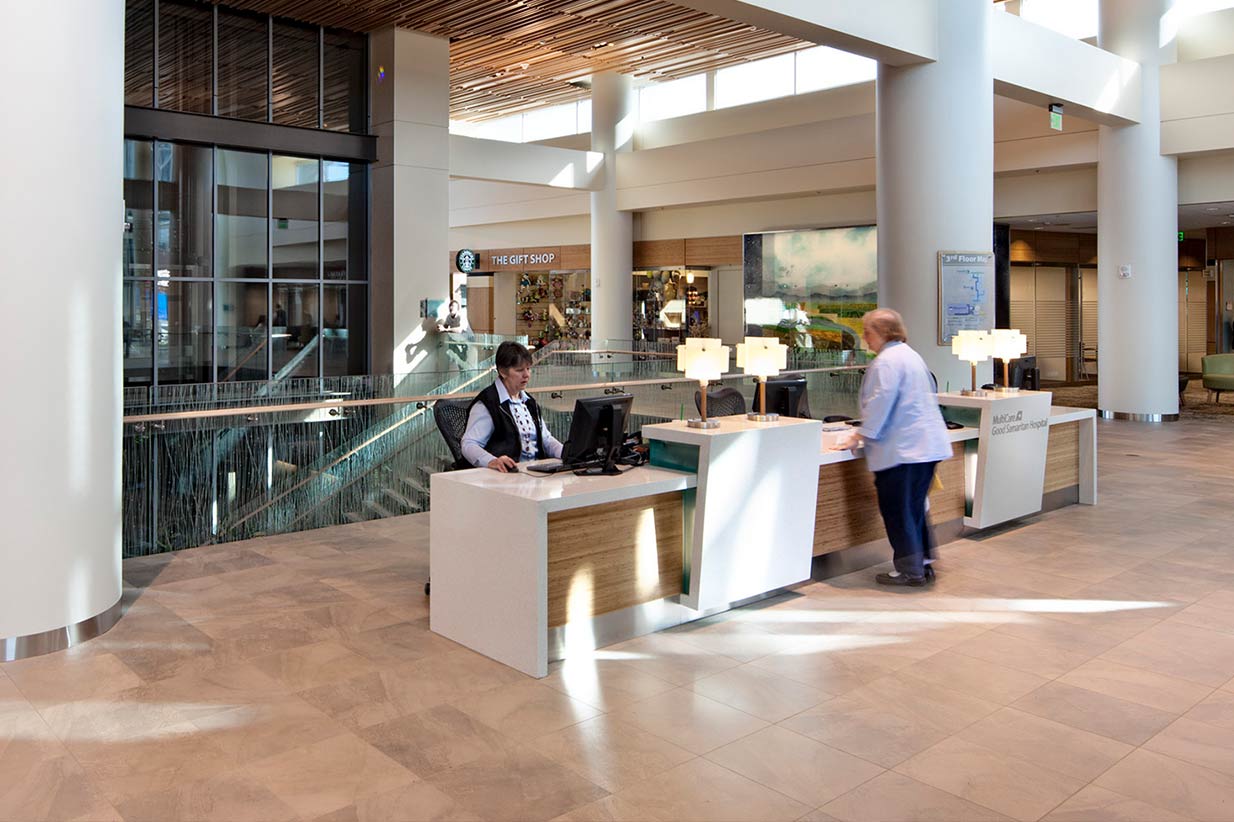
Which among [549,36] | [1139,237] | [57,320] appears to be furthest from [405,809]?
[1139,237]

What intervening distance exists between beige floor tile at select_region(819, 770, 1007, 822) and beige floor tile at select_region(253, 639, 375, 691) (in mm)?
2411

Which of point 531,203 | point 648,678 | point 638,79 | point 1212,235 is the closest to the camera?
point 648,678

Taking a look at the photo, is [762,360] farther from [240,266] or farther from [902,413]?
[240,266]

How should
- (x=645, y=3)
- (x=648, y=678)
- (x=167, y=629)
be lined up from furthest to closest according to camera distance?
(x=645, y=3) → (x=167, y=629) → (x=648, y=678)

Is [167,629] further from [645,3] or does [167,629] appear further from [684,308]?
[684,308]

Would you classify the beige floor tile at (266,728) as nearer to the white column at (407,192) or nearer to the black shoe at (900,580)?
the black shoe at (900,580)

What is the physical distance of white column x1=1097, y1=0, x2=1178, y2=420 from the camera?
1509cm

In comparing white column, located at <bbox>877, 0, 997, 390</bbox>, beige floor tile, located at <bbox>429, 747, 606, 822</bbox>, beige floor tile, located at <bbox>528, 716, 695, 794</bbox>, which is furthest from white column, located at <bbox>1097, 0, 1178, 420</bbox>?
beige floor tile, located at <bbox>429, 747, 606, 822</bbox>

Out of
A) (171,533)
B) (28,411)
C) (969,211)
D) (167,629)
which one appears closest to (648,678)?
(167,629)

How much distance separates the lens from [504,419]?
6070 mm

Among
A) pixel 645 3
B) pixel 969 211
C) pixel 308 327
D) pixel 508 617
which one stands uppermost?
pixel 645 3

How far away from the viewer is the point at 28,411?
16.3ft

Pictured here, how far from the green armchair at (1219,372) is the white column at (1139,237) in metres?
2.45

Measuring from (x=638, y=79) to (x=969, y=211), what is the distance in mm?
12149
